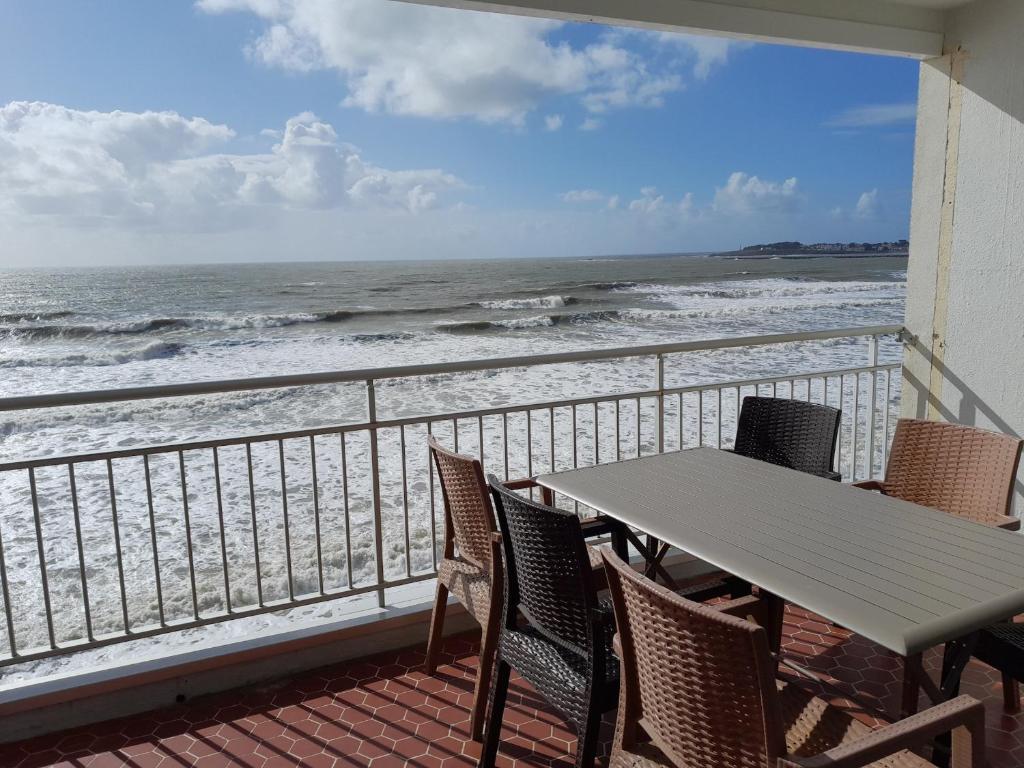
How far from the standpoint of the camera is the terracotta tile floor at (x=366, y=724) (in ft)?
7.60

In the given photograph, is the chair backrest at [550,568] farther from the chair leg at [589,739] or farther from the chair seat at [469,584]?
the chair seat at [469,584]

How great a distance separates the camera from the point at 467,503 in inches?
93.2

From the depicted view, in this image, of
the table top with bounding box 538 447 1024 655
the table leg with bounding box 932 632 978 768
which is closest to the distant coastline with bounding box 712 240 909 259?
the table top with bounding box 538 447 1024 655

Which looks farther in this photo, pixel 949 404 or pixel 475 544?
pixel 949 404

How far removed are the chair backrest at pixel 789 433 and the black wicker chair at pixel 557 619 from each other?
1405mm

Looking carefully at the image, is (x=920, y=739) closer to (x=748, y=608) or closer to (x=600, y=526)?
(x=748, y=608)

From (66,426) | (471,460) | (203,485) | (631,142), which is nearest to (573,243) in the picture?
(631,142)

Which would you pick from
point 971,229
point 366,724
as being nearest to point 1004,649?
point 366,724

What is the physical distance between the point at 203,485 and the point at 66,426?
718 centimetres

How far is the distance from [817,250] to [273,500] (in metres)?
36.1

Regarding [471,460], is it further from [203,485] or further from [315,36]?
[315,36]

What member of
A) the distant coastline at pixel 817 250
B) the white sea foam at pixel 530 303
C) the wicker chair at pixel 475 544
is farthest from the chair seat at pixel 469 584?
the distant coastline at pixel 817 250

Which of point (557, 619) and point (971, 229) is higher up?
point (971, 229)

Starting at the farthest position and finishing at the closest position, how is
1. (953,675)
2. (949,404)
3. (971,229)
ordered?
(949,404), (971,229), (953,675)
